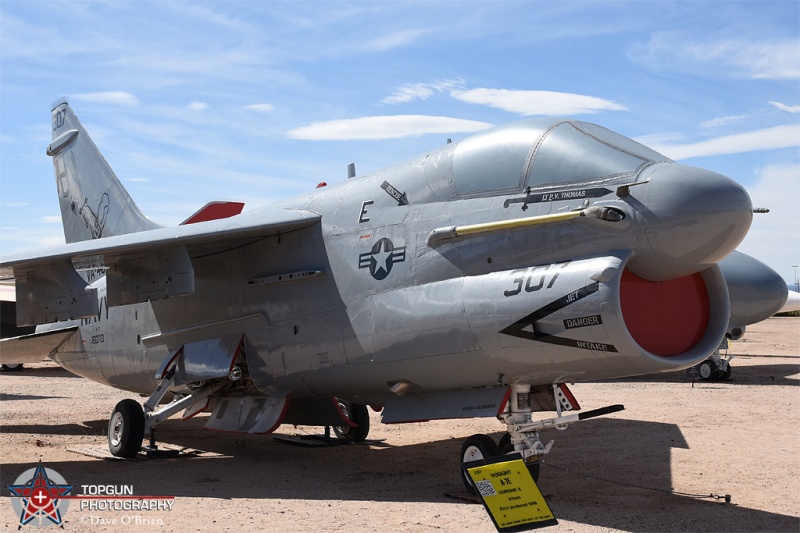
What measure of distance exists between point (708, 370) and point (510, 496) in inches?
611

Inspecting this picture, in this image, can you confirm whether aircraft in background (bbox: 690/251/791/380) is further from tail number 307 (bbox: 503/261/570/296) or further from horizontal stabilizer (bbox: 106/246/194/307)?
horizontal stabilizer (bbox: 106/246/194/307)

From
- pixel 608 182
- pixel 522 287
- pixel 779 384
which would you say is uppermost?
pixel 608 182

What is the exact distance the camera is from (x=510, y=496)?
593 cm

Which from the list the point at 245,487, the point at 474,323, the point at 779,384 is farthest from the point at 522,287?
the point at 779,384

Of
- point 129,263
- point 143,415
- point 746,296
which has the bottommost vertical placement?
point 143,415

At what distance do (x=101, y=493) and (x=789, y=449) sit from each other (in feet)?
26.8

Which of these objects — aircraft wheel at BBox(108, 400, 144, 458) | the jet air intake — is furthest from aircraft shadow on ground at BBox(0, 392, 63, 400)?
the jet air intake

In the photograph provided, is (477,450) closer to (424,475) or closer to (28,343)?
(424,475)

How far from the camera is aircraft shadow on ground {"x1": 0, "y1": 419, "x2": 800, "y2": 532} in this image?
23.0ft

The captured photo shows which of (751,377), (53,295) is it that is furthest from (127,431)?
(751,377)

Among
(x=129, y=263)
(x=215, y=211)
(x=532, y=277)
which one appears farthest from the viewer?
(x=215, y=211)

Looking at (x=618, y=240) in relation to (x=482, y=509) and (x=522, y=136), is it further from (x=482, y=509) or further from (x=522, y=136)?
(x=482, y=509)

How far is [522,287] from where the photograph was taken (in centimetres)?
709

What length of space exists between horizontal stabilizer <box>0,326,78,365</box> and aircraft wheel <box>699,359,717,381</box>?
14.4 meters
